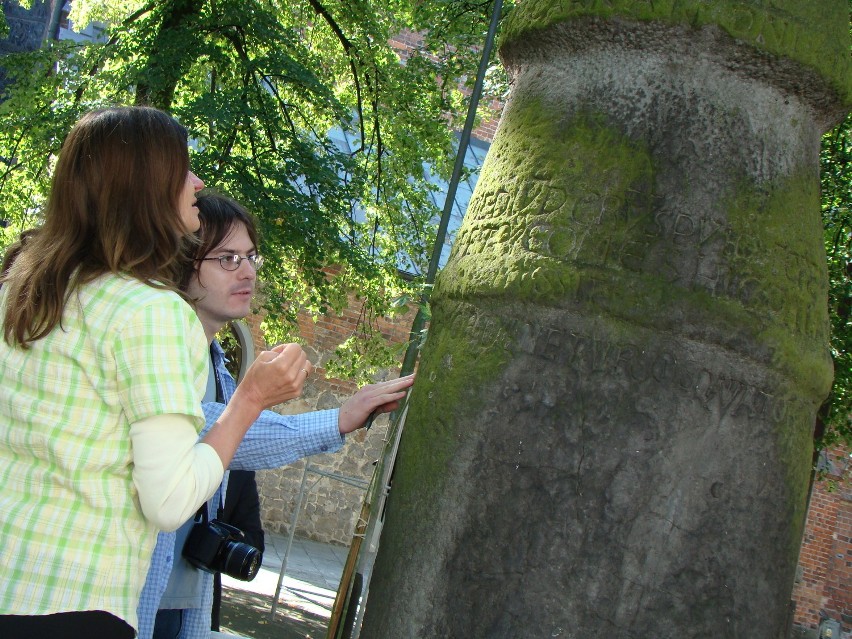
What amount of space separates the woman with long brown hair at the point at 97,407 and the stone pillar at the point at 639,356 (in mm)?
557

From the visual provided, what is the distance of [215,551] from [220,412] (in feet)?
1.10

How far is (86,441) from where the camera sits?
1688mm

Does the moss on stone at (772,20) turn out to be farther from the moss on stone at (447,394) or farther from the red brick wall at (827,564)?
the red brick wall at (827,564)

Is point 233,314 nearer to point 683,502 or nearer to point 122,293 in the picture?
point 122,293

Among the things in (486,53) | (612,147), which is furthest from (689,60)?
(486,53)

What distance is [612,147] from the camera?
6.73 feet

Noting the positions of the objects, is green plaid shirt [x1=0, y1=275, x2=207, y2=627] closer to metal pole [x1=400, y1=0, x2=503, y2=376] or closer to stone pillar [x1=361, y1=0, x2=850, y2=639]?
stone pillar [x1=361, y1=0, x2=850, y2=639]

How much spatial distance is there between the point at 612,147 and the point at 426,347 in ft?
1.93

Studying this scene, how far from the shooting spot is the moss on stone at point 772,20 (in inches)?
79.3

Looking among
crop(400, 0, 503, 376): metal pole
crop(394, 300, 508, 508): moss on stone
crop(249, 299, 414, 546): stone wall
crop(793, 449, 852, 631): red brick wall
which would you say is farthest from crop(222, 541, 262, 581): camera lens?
crop(793, 449, 852, 631): red brick wall

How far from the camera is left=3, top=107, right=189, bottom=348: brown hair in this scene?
1762mm

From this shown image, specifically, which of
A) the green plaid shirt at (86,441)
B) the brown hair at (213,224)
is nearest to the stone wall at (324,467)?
the brown hair at (213,224)

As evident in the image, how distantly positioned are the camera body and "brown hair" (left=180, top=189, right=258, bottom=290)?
2.02 feet

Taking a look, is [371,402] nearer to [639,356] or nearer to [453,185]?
[639,356]
